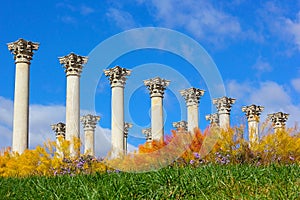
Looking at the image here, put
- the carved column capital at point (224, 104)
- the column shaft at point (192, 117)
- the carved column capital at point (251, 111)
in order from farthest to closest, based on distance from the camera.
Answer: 1. the carved column capital at point (251, 111)
2. the carved column capital at point (224, 104)
3. the column shaft at point (192, 117)

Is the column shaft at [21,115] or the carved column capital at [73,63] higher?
the carved column capital at [73,63]

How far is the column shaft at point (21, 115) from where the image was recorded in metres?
30.0

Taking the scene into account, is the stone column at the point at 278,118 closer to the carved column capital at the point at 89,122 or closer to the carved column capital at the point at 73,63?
the carved column capital at the point at 89,122

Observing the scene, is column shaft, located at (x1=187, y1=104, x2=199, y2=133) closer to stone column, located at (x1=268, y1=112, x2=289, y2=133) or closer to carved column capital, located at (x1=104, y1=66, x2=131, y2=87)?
carved column capital, located at (x1=104, y1=66, x2=131, y2=87)

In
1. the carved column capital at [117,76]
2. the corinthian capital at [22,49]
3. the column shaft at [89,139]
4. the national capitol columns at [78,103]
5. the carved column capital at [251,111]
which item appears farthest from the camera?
the carved column capital at [251,111]

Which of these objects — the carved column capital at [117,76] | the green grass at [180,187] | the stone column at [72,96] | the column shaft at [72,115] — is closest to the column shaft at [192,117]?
the carved column capital at [117,76]

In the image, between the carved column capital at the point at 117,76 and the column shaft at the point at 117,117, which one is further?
the carved column capital at the point at 117,76

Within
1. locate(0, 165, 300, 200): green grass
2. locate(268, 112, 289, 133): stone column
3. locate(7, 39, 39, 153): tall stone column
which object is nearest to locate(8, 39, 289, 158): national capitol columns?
locate(7, 39, 39, 153): tall stone column

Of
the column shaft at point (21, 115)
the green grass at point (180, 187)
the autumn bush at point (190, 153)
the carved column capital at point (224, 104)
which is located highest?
the carved column capital at point (224, 104)

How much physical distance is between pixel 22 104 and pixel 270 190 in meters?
24.0

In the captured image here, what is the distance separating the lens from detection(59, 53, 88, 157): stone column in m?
31.8

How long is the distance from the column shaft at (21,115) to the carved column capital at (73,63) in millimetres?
3476

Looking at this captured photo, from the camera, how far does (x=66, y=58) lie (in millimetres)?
33656

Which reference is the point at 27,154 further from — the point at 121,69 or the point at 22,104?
the point at 121,69
